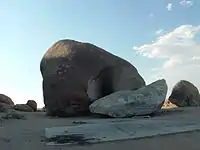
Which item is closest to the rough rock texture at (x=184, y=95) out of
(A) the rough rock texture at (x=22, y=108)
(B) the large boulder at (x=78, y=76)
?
(B) the large boulder at (x=78, y=76)

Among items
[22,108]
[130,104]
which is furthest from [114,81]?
[22,108]

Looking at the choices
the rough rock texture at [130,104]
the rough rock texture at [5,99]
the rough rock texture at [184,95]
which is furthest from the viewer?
the rough rock texture at [5,99]

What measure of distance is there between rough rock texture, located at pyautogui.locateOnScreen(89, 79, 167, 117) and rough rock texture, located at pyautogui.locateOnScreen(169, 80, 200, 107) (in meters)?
5.29

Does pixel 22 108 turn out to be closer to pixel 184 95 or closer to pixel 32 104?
pixel 32 104

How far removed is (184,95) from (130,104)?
6.35 m

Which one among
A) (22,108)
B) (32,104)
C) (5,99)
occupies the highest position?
(5,99)

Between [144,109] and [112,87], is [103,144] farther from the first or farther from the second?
[112,87]

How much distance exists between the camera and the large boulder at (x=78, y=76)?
31.1 ft

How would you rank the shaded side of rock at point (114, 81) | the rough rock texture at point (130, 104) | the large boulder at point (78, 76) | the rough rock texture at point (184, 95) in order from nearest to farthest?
1. the rough rock texture at point (130, 104)
2. the large boulder at point (78, 76)
3. the shaded side of rock at point (114, 81)
4. the rough rock texture at point (184, 95)

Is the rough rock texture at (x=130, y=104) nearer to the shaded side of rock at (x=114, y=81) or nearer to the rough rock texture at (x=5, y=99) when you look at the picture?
the shaded side of rock at (x=114, y=81)

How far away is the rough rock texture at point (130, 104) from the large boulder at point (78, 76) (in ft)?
3.80

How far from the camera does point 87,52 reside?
10.1 metres

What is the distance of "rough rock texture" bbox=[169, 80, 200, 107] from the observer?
13.6 m

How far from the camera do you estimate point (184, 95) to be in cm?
1375
